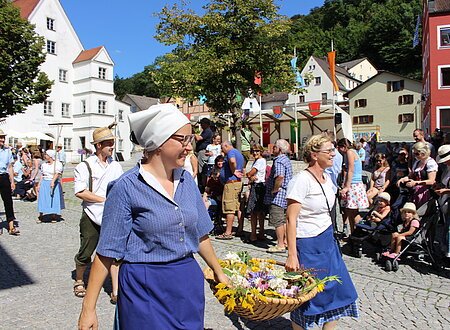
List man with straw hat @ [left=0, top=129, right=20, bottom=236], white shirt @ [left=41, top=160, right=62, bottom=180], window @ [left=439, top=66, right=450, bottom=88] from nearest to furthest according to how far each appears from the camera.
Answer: man with straw hat @ [left=0, top=129, right=20, bottom=236]
white shirt @ [left=41, top=160, right=62, bottom=180]
window @ [left=439, top=66, right=450, bottom=88]

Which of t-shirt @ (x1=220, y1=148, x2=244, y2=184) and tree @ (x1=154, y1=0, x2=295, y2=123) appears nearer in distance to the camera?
t-shirt @ (x1=220, y1=148, x2=244, y2=184)

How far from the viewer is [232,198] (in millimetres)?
8336

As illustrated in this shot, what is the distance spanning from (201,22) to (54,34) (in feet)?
107

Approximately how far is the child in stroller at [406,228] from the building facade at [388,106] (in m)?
50.2

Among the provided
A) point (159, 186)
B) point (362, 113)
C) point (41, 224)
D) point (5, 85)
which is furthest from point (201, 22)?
point (362, 113)

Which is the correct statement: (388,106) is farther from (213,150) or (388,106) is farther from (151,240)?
(151,240)

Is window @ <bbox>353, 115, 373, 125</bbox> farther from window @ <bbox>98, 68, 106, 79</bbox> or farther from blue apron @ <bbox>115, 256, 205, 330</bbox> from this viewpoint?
blue apron @ <bbox>115, 256, 205, 330</bbox>

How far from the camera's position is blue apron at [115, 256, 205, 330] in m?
2.37

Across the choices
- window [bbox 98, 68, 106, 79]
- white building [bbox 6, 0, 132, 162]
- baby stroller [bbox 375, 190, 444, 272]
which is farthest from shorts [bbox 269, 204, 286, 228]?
window [bbox 98, 68, 106, 79]

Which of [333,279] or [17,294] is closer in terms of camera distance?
[333,279]

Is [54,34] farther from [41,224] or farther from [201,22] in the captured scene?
[41,224]

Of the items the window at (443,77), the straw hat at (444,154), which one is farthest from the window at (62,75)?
the straw hat at (444,154)

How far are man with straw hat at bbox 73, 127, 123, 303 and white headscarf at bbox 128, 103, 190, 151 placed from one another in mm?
2685

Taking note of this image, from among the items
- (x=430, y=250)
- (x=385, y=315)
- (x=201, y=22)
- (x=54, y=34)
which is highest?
(x=54, y=34)
